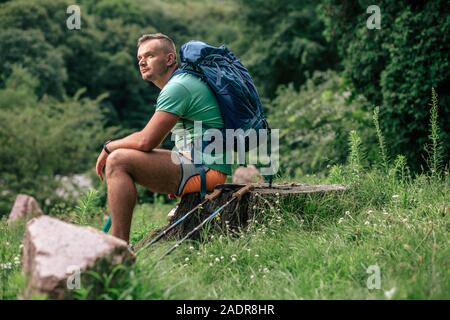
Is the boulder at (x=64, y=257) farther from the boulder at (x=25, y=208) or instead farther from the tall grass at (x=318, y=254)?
the boulder at (x=25, y=208)

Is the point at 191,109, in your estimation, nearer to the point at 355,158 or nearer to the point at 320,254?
the point at 320,254

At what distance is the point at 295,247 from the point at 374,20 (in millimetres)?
5162

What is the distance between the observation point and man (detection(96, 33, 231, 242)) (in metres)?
4.64

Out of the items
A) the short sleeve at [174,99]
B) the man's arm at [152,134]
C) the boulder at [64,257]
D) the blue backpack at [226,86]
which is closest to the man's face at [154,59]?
the blue backpack at [226,86]

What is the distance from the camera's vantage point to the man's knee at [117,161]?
4.64 meters

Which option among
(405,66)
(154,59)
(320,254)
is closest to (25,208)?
(405,66)

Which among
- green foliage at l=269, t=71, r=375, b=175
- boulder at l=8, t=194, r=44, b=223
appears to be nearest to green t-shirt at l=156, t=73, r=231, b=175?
green foliage at l=269, t=71, r=375, b=175

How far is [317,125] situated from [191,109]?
386 inches

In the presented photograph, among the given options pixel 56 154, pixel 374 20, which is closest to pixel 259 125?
pixel 374 20

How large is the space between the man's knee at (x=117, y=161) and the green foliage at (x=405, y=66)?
4382mm

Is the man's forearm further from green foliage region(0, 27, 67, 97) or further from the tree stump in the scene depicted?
green foliage region(0, 27, 67, 97)

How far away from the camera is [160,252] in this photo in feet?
14.3

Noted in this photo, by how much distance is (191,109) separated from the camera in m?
4.93
